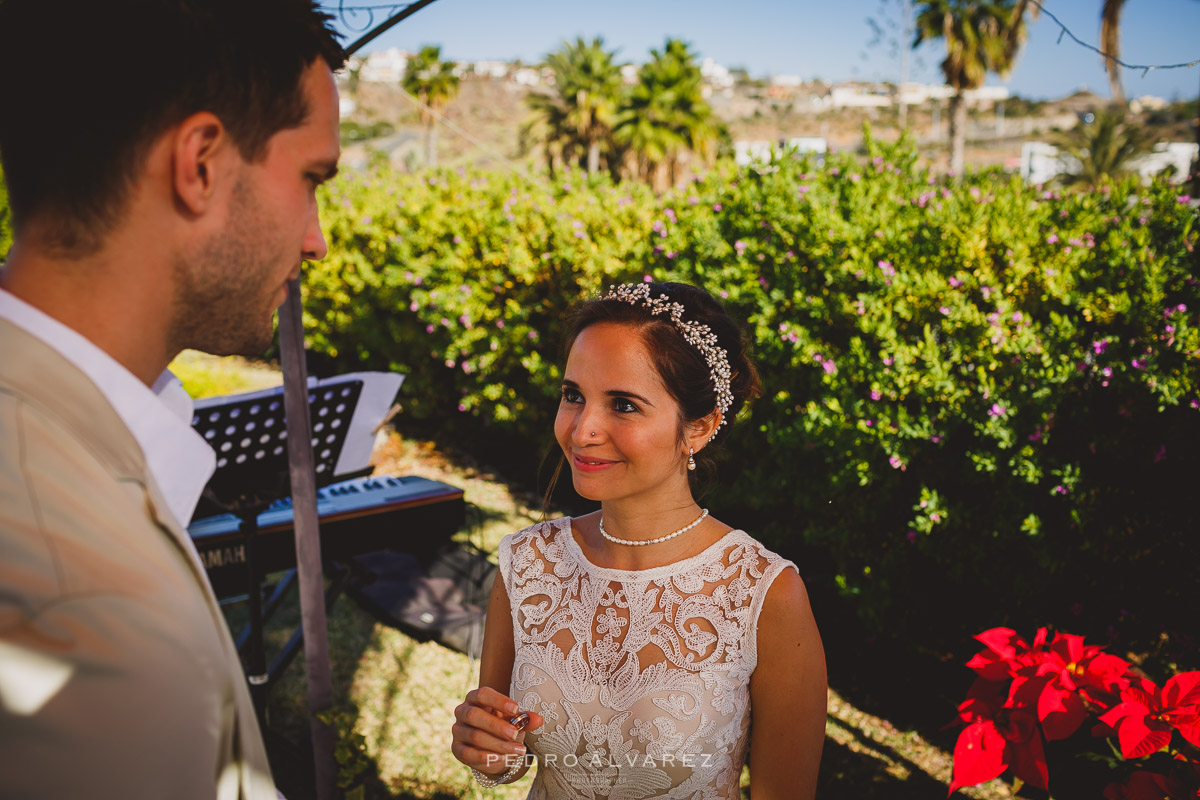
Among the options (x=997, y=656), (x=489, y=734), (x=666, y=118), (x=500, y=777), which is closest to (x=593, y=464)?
(x=489, y=734)

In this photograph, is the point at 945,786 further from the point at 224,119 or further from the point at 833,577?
the point at 224,119

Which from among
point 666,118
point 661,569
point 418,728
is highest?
point 666,118

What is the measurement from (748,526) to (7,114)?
4.54m

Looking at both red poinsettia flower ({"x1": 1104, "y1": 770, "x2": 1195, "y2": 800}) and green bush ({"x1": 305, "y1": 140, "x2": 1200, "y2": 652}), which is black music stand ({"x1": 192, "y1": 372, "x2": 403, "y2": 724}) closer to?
green bush ({"x1": 305, "y1": 140, "x2": 1200, "y2": 652})

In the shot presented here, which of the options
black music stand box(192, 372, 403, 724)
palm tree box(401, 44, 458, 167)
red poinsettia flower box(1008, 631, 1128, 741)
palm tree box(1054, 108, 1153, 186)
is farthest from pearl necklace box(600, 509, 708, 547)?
palm tree box(401, 44, 458, 167)

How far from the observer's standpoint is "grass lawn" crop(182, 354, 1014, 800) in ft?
11.8

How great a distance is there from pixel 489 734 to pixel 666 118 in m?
34.7

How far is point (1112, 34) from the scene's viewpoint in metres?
6.29

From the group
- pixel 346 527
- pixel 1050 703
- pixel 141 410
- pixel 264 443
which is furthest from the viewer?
pixel 346 527

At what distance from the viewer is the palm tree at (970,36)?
1265 inches

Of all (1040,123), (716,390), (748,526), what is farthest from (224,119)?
(1040,123)

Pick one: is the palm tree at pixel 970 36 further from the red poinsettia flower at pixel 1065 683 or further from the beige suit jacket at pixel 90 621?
the beige suit jacket at pixel 90 621

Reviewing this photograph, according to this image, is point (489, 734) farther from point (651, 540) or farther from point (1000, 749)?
point (1000, 749)

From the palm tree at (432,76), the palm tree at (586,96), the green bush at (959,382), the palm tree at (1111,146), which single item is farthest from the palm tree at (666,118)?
the green bush at (959,382)
